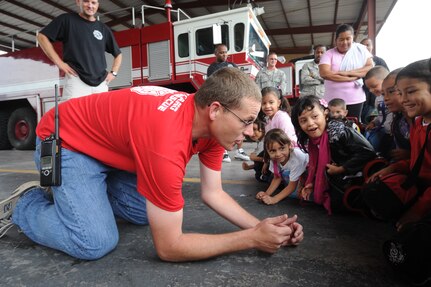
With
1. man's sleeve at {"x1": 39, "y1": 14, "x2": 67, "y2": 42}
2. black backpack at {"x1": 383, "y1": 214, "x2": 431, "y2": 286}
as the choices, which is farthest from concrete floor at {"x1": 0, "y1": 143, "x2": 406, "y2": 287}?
man's sleeve at {"x1": 39, "y1": 14, "x2": 67, "y2": 42}

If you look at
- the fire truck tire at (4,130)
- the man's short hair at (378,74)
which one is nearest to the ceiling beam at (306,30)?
the fire truck tire at (4,130)

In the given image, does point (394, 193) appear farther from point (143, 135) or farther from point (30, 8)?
point (30, 8)

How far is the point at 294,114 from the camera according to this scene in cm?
212

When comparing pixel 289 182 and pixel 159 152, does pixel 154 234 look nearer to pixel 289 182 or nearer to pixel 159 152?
pixel 159 152

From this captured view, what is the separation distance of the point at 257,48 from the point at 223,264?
5324 mm

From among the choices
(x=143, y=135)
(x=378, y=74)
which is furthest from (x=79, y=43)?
(x=378, y=74)

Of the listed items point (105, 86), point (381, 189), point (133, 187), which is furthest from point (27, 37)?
point (381, 189)

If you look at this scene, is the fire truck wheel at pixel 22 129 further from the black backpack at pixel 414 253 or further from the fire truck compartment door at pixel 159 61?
the black backpack at pixel 414 253

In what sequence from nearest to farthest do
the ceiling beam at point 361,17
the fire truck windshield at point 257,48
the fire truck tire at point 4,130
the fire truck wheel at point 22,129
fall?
the fire truck windshield at point 257,48, the fire truck wheel at point 22,129, the fire truck tire at point 4,130, the ceiling beam at point 361,17

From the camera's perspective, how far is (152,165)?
108cm

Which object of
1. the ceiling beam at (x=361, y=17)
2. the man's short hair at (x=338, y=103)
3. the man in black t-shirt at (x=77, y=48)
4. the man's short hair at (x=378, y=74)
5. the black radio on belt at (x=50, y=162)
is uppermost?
the ceiling beam at (x=361, y=17)

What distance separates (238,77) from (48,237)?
1103 mm

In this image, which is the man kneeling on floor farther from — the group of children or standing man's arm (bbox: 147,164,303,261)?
the group of children

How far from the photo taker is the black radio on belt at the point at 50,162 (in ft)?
4.44
